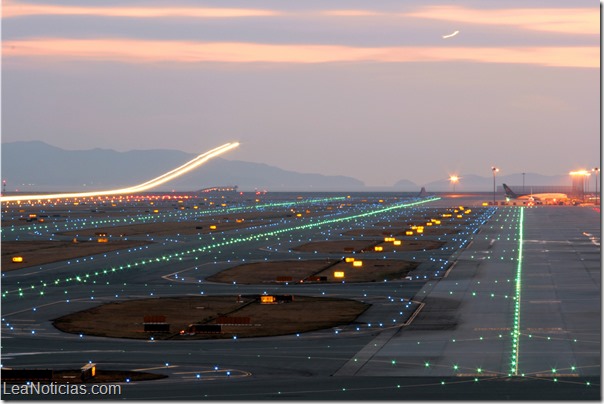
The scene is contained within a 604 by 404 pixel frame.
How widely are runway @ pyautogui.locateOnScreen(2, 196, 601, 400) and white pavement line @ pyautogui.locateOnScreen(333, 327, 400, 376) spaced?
5 cm

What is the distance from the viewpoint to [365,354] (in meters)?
38.4

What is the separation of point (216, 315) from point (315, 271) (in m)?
26.5

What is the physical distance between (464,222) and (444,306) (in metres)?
108

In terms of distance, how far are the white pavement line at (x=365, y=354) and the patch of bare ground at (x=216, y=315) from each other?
3.77 m

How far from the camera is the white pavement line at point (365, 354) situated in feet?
114

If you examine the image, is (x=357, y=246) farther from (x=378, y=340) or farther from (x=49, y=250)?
(x=378, y=340)

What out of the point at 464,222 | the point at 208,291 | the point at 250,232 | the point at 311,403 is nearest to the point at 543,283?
the point at 208,291

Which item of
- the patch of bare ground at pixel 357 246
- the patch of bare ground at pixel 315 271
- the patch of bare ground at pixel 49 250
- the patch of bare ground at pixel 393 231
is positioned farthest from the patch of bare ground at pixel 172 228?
the patch of bare ground at pixel 315 271

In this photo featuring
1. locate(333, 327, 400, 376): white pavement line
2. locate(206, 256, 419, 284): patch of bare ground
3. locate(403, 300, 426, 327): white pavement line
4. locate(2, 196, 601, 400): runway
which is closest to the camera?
locate(2, 196, 601, 400): runway

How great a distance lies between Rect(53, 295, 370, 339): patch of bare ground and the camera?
149 feet

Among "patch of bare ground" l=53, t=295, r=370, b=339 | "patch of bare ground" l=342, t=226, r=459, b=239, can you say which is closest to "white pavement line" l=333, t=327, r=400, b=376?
"patch of bare ground" l=53, t=295, r=370, b=339

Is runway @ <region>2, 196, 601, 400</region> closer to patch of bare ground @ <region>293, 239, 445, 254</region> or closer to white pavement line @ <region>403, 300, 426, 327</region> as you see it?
white pavement line @ <region>403, 300, 426, 327</region>


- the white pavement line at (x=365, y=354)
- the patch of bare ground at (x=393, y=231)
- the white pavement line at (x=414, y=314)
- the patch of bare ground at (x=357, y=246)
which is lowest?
the patch of bare ground at (x=393, y=231)

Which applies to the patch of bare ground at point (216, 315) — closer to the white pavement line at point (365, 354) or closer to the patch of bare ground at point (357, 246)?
the white pavement line at point (365, 354)
